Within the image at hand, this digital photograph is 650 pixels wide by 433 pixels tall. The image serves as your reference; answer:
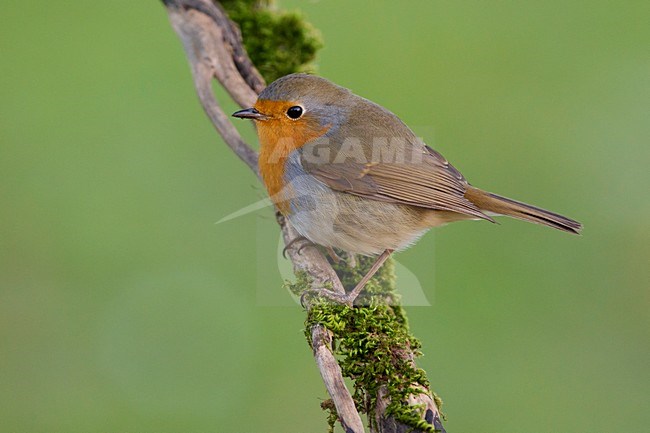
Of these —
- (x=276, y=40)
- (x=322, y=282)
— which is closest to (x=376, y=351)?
(x=322, y=282)

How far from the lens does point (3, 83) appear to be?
258 inches

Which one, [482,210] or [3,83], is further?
[3,83]

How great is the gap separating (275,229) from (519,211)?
140 centimetres

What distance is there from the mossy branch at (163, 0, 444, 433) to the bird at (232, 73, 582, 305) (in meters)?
0.18

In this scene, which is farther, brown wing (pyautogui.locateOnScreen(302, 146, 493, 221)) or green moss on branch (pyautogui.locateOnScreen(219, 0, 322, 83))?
green moss on branch (pyautogui.locateOnScreen(219, 0, 322, 83))

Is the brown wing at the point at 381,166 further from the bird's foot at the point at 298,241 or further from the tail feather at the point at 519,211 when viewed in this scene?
the bird's foot at the point at 298,241

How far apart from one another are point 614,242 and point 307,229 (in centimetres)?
311

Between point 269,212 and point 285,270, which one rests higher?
point 269,212

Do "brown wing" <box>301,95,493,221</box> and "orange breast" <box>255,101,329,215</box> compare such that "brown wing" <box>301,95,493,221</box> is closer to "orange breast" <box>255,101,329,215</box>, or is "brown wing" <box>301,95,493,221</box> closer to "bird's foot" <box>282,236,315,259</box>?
"orange breast" <box>255,101,329,215</box>

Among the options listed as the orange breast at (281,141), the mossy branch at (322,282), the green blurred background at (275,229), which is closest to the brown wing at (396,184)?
the orange breast at (281,141)

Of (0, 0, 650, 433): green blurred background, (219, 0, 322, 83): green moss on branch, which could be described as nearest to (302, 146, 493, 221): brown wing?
(0, 0, 650, 433): green blurred background

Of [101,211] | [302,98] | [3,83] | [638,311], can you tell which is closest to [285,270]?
[302,98]

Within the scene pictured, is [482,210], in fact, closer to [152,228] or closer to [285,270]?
[285,270]

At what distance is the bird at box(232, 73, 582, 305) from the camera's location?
358 cm
